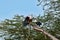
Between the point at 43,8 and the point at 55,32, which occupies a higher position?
the point at 43,8

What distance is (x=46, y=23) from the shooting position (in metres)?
14.6

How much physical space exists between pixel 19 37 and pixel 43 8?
7.73 feet

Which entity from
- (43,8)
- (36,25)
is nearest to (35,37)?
(43,8)

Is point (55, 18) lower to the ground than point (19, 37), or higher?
higher

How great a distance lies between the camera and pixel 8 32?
49.9 feet

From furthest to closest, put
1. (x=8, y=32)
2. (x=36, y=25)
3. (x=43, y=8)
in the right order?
(x=8, y=32) → (x=43, y=8) → (x=36, y=25)

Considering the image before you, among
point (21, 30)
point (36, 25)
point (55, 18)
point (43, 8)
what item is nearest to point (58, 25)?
point (55, 18)

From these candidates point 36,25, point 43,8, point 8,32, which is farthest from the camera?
point 8,32

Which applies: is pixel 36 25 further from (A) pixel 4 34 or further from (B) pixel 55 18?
(A) pixel 4 34

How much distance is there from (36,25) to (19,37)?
1092 cm

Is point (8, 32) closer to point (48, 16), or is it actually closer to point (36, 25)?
point (48, 16)

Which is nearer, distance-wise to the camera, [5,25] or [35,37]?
[35,37]

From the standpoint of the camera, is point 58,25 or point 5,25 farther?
point 5,25

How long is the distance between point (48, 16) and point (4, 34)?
3058 millimetres
